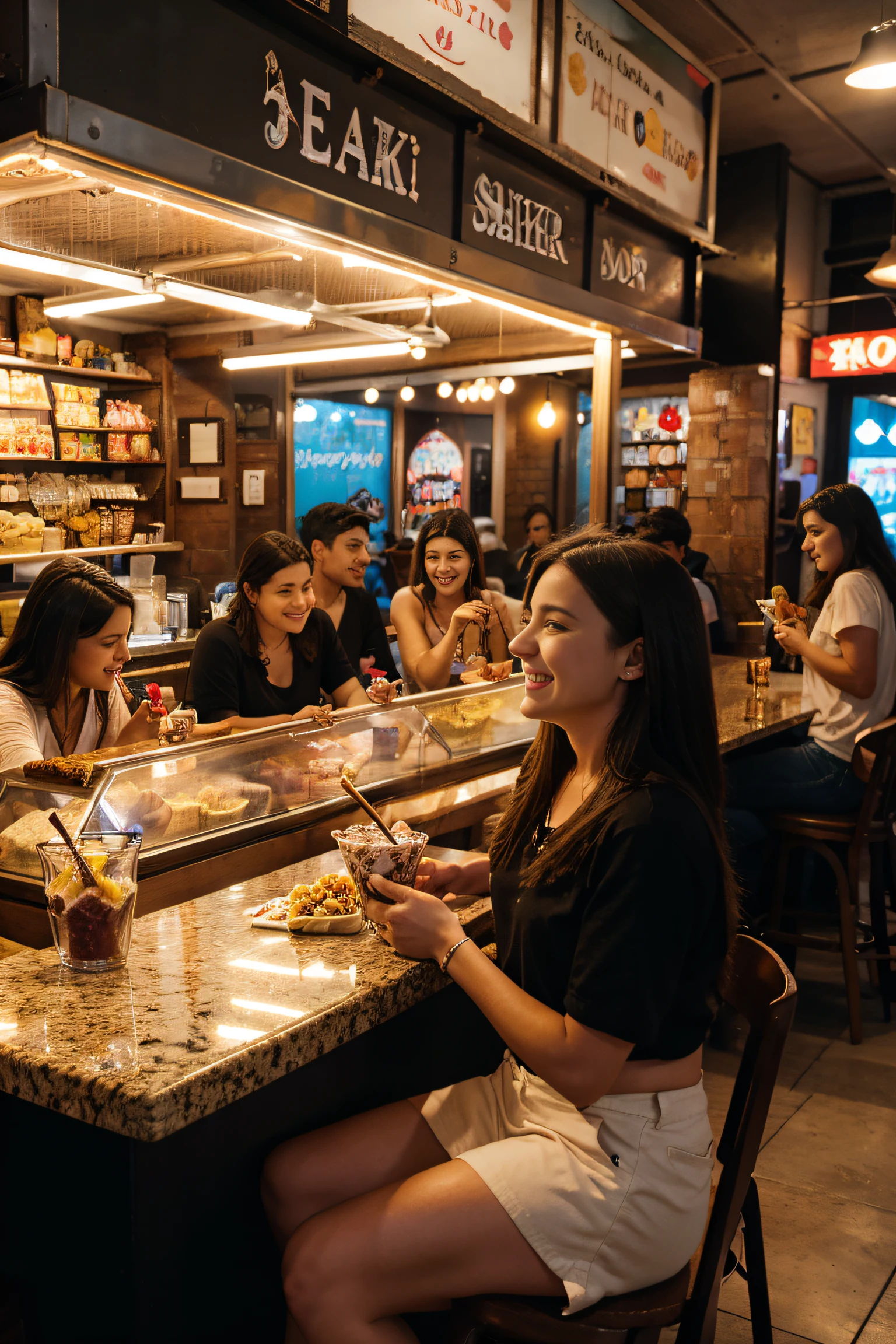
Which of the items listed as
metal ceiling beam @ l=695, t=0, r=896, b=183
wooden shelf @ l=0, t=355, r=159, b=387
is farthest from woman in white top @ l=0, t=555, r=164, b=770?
wooden shelf @ l=0, t=355, r=159, b=387

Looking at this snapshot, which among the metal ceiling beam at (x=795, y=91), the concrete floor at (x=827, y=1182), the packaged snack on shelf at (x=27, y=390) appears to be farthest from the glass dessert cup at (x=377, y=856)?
the packaged snack on shelf at (x=27, y=390)

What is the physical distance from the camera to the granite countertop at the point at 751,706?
3.84m

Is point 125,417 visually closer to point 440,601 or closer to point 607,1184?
point 440,601

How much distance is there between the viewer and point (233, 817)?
7.59ft

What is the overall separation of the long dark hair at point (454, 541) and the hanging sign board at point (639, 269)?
1.11 metres

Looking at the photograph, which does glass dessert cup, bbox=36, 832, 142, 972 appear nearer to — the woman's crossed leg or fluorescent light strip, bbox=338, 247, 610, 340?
the woman's crossed leg

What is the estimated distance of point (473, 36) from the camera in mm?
3297

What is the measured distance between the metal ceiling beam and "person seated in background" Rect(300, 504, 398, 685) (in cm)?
367

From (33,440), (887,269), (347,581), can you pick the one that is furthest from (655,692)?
(33,440)

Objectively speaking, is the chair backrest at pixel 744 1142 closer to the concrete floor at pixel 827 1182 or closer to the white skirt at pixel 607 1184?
the white skirt at pixel 607 1184

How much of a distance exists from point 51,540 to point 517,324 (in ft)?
13.7

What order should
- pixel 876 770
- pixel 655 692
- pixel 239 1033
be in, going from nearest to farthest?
pixel 239 1033 < pixel 655 692 < pixel 876 770

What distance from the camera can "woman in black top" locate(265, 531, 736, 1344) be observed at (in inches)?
53.6

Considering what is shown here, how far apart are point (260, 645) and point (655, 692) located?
2.22 m
